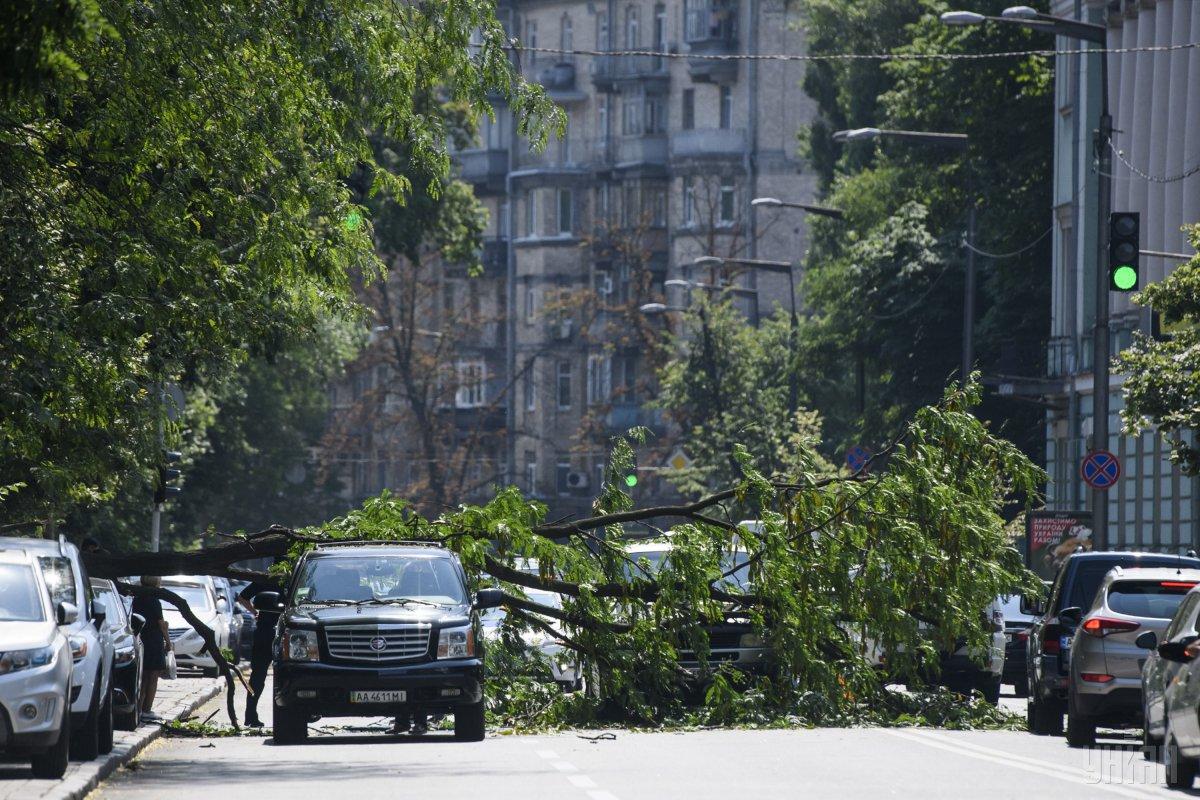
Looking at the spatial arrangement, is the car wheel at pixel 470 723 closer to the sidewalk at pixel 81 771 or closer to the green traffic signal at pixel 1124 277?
the sidewalk at pixel 81 771

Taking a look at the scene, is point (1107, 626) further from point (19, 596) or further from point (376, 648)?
point (19, 596)

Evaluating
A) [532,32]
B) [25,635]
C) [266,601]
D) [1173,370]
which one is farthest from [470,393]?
[25,635]

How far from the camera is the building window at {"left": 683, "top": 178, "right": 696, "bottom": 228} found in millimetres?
100938

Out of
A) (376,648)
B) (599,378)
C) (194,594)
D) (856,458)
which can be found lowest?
(194,594)

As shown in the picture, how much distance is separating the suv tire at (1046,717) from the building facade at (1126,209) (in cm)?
2235

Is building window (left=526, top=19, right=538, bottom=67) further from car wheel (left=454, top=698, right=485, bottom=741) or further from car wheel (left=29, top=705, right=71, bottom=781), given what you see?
car wheel (left=29, top=705, right=71, bottom=781)

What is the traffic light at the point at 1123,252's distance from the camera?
2895 cm

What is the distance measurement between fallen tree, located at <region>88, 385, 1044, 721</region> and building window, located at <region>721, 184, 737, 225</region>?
74958 millimetres

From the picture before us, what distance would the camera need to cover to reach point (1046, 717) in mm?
24391

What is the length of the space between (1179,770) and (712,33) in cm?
8489

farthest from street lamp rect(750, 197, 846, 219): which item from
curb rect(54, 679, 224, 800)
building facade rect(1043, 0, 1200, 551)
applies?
curb rect(54, 679, 224, 800)

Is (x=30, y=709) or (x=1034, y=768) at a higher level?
(x=30, y=709)

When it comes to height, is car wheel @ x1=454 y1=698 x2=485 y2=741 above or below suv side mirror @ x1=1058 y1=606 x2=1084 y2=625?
below

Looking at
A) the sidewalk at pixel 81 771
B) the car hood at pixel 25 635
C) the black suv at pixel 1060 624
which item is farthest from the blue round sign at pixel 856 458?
the car hood at pixel 25 635
